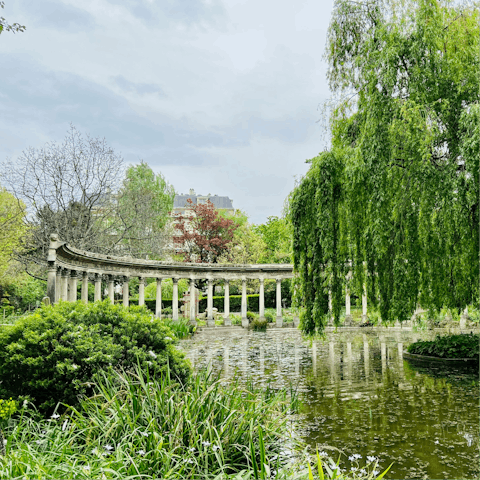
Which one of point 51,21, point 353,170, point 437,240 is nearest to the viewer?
point 51,21


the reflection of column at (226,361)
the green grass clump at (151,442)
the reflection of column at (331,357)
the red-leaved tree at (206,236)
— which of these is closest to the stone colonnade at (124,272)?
the reflection of column at (226,361)

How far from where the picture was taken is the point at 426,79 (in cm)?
1170

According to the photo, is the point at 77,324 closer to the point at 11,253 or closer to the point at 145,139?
the point at 11,253

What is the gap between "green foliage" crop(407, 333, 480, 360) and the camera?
1498 cm

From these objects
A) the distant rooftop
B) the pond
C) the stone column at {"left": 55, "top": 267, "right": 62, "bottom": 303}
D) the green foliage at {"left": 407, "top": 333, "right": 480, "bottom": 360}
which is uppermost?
the distant rooftop

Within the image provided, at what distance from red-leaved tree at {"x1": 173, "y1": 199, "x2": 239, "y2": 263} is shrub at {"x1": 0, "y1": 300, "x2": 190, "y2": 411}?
39976mm

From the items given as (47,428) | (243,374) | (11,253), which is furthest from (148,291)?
(47,428)

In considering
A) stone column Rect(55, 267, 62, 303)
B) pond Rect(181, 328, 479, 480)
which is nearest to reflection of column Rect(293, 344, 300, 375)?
pond Rect(181, 328, 479, 480)

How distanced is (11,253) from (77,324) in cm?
2268

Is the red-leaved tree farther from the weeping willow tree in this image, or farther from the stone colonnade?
the weeping willow tree

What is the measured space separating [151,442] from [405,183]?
9.52 meters

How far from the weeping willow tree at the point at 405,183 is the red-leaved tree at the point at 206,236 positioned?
34975 millimetres

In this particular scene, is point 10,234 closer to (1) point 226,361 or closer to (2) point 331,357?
(1) point 226,361

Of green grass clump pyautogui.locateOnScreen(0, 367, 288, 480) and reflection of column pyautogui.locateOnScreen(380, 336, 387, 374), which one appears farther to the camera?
reflection of column pyautogui.locateOnScreen(380, 336, 387, 374)
